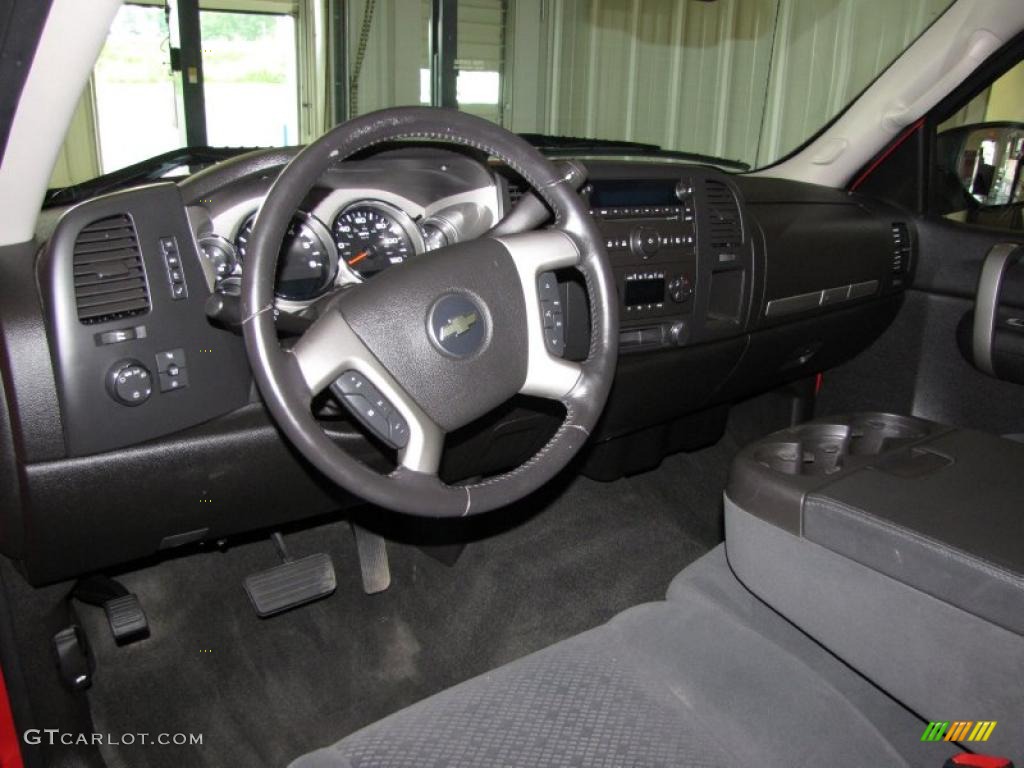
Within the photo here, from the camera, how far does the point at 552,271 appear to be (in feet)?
4.75

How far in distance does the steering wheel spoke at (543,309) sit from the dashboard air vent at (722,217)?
0.85 m

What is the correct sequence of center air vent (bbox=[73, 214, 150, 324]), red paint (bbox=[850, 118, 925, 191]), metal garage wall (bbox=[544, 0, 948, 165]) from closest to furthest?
center air vent (bbox=[73, 214, 150, 324]), red paint (bbox=[850, 118, 925, 191]), metal garage wall (bbox=[544, 0, 948, 165])

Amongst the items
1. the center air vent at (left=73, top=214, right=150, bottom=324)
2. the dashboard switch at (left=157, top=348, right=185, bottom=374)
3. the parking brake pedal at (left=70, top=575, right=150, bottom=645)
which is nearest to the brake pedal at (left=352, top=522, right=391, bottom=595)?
the parking brake pedal at (left=70, top=575, right=150, bottom=645)

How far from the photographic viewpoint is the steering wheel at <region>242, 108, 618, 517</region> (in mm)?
1173

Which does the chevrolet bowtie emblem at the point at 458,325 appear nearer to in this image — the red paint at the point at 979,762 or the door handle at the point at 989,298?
the red paint at the point at 979,762

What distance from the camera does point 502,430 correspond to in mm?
2062

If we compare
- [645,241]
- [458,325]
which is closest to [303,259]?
[458,325]

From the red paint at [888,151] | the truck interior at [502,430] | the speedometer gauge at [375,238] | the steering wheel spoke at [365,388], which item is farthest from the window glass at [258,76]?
the steering wheel spoke at [365,388]

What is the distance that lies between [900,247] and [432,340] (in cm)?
197

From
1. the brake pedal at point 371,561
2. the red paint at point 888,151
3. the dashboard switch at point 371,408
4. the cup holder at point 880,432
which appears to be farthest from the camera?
the red paint at point 888,151

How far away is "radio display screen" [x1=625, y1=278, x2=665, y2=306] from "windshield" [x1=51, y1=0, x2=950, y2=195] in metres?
2.84

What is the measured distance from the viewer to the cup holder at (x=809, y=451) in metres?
1.63

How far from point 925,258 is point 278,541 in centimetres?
212

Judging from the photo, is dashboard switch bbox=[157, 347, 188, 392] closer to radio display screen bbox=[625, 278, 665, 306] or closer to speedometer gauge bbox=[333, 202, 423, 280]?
speedometer gauge bbox=[333, 202, 423, 280]
